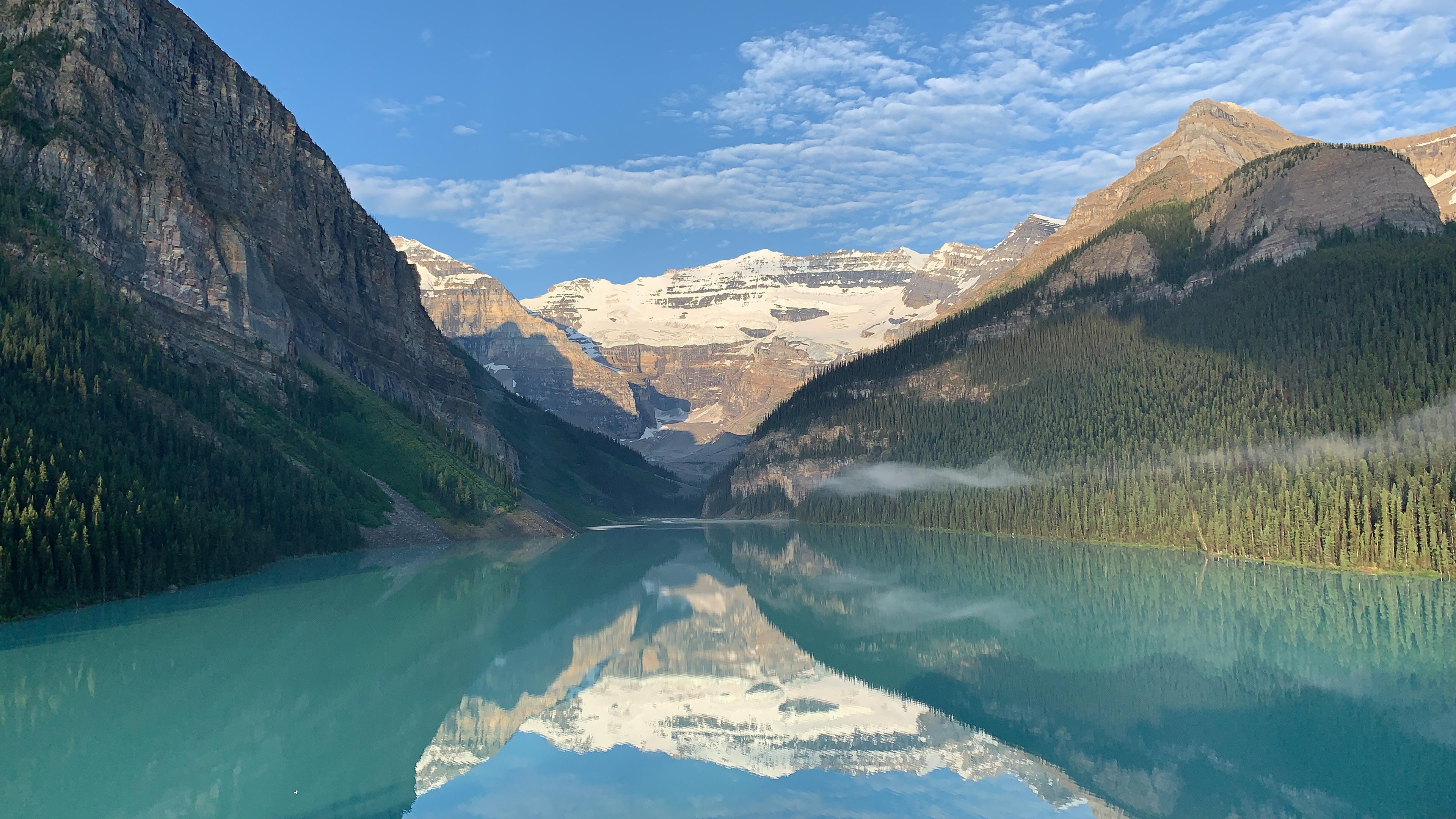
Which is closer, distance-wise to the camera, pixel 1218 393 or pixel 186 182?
pixel 186 182

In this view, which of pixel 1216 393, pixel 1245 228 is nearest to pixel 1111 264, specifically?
pixel 1245 228

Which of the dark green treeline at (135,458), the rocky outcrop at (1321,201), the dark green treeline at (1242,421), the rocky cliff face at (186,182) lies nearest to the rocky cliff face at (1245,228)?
the rocky outcrop at (1321,201)

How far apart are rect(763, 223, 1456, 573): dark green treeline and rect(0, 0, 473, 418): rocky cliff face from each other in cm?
9703

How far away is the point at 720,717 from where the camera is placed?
3183 centimetres

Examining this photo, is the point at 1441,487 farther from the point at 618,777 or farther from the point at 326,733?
the point at 326,733

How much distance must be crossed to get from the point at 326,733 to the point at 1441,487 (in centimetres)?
7734

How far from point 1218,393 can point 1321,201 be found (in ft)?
198

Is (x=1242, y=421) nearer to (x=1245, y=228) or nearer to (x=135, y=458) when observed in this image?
(x=1245, y=228)

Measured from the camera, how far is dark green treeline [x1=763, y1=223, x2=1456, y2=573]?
7550 cm

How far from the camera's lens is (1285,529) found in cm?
7762

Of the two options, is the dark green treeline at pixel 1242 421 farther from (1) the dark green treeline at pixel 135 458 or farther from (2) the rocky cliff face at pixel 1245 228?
(1) the dark green treeline at pixel 135 458

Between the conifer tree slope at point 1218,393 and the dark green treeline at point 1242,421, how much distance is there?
291mm

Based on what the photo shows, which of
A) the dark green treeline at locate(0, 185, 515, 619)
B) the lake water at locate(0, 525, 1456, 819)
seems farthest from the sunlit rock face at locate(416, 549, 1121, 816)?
the dark green treeline at locate(0, 185, 515, 619)

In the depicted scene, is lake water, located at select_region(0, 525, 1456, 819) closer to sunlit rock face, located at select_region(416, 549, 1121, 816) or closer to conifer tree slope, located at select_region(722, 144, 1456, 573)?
sunlit rock face, located at select_region(416, 549, 1121, 816)
